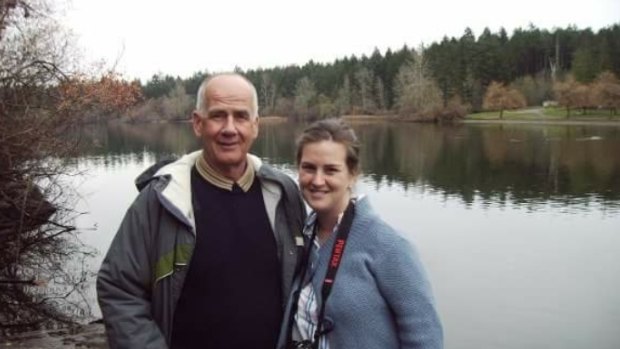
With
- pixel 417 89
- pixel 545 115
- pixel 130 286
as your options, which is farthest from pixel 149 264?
pixel 417 89

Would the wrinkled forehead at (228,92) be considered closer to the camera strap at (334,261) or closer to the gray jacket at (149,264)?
the gray jacket at (149,264)

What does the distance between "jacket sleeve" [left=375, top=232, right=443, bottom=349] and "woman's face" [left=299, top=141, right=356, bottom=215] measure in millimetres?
346

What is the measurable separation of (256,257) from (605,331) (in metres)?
9.71

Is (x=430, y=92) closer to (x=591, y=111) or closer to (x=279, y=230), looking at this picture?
(x=591, y=111)

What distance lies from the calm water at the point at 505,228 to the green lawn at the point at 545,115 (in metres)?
30.6

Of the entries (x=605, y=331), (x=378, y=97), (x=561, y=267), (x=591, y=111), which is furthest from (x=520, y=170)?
(x=378, y=97)

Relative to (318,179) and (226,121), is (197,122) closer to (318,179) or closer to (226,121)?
(226,121)

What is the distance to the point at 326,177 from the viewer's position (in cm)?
249

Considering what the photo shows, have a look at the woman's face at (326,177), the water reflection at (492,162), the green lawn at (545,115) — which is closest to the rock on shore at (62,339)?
the woman's face at (326,177)

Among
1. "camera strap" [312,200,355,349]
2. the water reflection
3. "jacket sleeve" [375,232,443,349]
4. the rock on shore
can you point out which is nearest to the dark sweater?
"camera strap" [312,200,355,349]

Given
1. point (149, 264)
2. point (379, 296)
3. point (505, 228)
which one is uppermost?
point (149, 264)

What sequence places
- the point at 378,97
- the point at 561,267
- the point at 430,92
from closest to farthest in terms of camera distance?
1. the point at 561,267
2. the point at 430,92
3. the point at 378,97

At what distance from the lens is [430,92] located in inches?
3083

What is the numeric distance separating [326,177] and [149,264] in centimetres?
86
